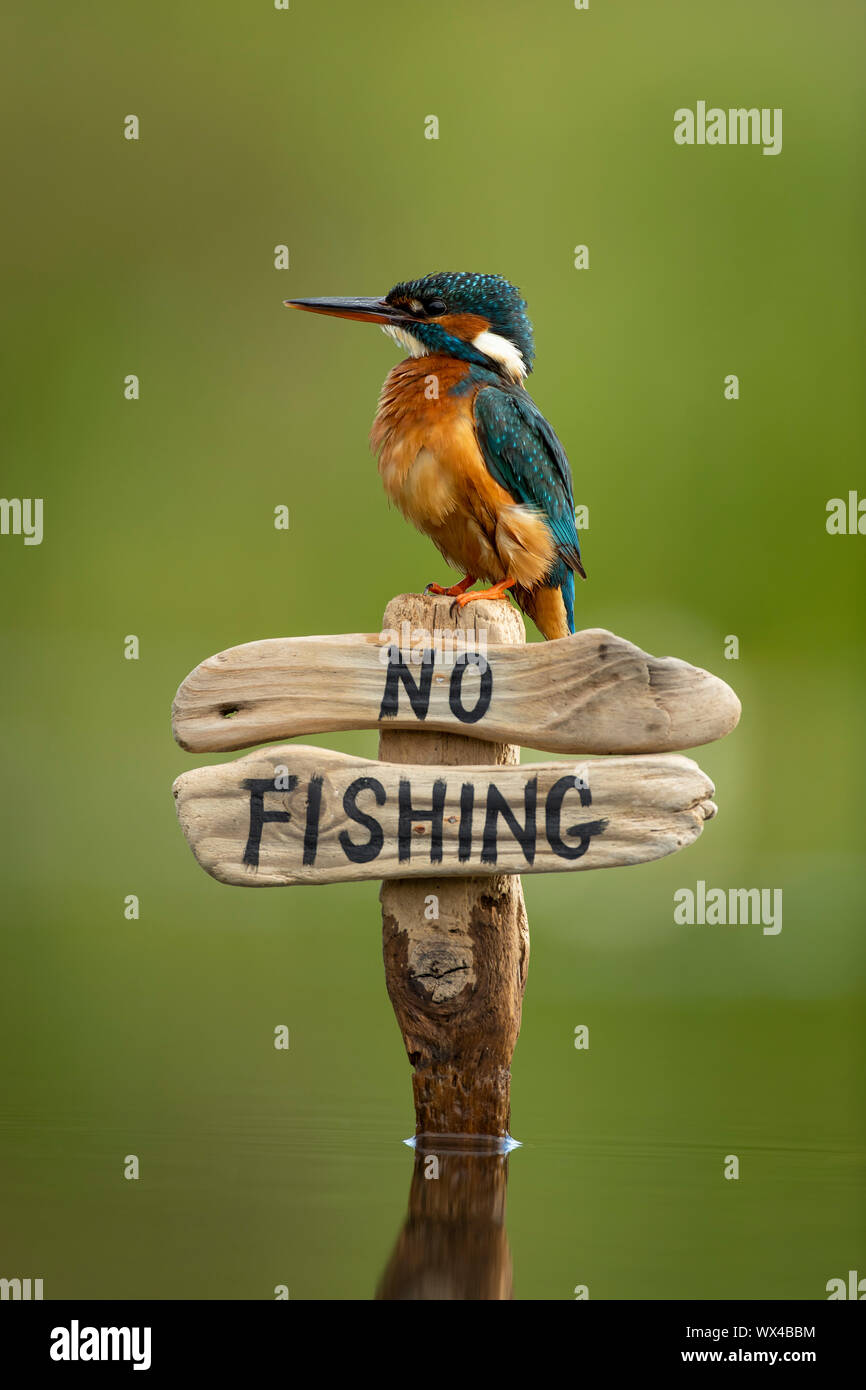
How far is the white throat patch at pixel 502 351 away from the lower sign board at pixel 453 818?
74 cm

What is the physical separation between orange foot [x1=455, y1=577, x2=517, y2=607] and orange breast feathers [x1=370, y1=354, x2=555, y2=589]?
2 cm

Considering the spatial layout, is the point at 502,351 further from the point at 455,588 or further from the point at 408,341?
the point at 455,588

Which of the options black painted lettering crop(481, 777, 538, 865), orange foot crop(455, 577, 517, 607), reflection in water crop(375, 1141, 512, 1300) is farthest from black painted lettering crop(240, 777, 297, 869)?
reflection in water crop(375, 1141, 512, 1300)

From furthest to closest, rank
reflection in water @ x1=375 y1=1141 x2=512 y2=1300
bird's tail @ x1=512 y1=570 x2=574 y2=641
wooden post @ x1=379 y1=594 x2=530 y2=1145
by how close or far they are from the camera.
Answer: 1. bird's tail @ x1=512 y1=570 x2=574 y2=641
2. wooden post @ x1=379 y1=594 x2=530 y2=1145
3. reflection in water @ x1=375 y1=1141 x2=512 y2=1300

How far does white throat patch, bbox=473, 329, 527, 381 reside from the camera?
A: 244 cm

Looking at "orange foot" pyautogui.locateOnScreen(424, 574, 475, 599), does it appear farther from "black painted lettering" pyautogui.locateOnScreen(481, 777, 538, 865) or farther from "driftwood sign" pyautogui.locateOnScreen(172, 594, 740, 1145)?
"black painted lettering" pyautogui.locateOnScreen(481, 777, 538, 865)

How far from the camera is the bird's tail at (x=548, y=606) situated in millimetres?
2496

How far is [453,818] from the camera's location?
6.99ft

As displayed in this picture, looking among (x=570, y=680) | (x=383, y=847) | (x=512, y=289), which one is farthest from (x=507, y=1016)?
(x=512, y=289)

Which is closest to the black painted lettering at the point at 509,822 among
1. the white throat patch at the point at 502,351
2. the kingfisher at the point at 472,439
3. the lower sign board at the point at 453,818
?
the lower sign board at the point at 453,818

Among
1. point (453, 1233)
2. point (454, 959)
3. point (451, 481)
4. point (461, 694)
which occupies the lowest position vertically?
point (453, 1233)

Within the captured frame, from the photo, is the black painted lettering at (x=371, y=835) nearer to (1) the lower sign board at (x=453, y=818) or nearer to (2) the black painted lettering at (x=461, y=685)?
(1) the lower sign board at (x=453, y=818)

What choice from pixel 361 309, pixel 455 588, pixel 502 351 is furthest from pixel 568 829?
pixel 361 309

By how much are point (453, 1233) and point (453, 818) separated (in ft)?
1.89
